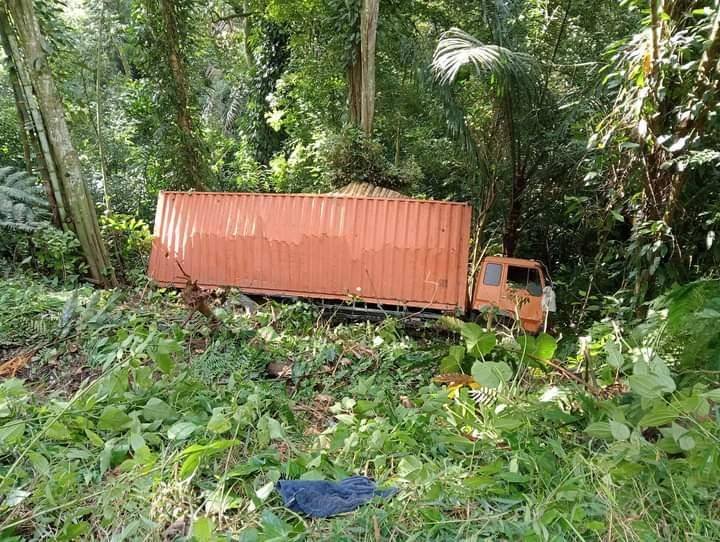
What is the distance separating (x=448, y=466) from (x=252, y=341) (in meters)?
2.91

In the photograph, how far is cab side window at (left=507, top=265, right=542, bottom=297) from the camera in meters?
7.32

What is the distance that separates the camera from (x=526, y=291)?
287 inches

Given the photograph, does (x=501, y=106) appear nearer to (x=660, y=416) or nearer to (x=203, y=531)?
(x=660, y=416)

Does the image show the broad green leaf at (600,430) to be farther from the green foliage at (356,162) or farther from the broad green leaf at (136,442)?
the green foliage at (356,162)

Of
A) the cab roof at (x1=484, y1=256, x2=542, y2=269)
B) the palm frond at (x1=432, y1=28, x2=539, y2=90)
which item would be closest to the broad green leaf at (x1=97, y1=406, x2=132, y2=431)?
the palm frond at (x1=432, y1=28, x2=539, y2=90)

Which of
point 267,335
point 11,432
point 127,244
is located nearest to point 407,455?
point 11,432

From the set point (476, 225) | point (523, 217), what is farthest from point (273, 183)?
point (523, 217)

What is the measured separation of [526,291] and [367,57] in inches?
260

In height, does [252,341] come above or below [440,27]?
below

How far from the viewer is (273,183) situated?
13.4 meters

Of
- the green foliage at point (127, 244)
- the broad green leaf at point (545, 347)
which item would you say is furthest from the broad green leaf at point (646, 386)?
the green foliage at point (127, 244)

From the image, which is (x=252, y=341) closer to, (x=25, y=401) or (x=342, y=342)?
(x=342, y=342)

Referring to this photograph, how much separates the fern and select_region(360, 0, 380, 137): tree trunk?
6785mm

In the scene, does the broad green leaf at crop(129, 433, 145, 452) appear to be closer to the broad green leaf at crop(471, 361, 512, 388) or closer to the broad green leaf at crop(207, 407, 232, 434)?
the broad green leaf at crop(207, 407, 232, 434)
